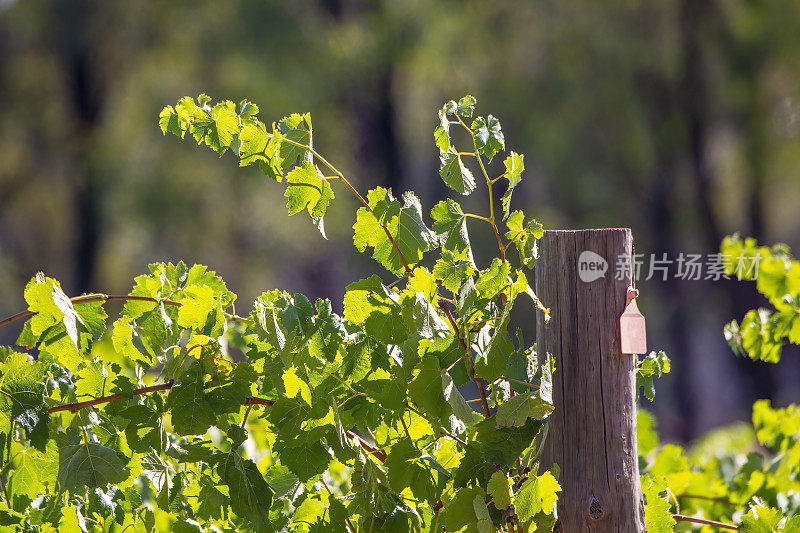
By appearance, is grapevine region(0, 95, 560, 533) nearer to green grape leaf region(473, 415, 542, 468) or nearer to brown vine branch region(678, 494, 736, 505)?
green grape leaf region(473, 415, 542, 468)

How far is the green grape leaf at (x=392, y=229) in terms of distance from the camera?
1.49 m

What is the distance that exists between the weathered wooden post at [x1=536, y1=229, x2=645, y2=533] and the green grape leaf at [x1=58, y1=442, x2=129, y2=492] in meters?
0.85

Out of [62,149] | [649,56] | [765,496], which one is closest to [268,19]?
A: [62,149]

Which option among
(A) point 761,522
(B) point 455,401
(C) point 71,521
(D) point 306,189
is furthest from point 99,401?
(A) point 761,522

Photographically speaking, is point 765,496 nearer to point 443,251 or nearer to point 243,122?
point 443,251

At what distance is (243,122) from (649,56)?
1164 cm

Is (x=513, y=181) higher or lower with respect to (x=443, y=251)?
higher

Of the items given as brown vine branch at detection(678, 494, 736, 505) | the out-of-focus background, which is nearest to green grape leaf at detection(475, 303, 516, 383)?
brown vine branch at detection(678, 494, 736, 505)

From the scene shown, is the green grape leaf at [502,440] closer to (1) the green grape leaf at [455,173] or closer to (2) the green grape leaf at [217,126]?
(1) the green grape leaf at [455,173]

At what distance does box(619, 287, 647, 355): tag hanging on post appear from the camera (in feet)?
5.12

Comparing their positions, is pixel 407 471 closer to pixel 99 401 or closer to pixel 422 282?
pixel 422 282

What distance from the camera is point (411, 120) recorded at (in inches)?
526

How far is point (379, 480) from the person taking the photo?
4.91ft

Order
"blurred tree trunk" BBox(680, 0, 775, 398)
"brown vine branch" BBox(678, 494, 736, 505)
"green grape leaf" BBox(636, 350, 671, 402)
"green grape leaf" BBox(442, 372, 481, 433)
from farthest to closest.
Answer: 1. "blurred tree trunk" BBox(680, 0, 775, 398)
2. "brown vine branch" BBox(678, 494, 736, 505)
3. "green grape leaf" BBox(636, 350, 671, 402)
4. "green grape leaf" BBox(442, 372, 481, 433)
